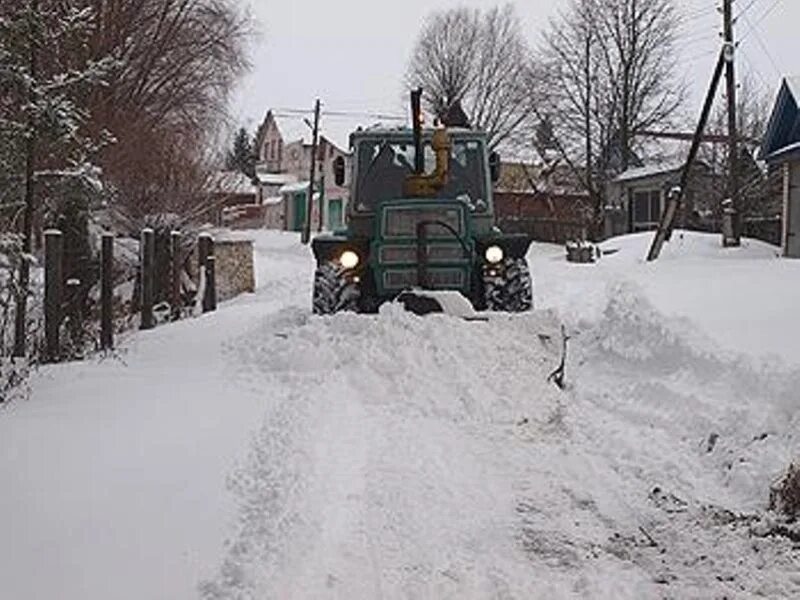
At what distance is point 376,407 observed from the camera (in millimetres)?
7391

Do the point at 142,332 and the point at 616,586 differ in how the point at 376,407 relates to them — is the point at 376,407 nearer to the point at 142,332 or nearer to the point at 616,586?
the point at 616,586

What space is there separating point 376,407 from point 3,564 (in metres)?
3.59

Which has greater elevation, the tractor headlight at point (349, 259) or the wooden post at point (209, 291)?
the tractor headlight at point (349, 259)

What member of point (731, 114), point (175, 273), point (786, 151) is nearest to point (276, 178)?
point (731, 114)

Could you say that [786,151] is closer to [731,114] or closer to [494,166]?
[731,114]

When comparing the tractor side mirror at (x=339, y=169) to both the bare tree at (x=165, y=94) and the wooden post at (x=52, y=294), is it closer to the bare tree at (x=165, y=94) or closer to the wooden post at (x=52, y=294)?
the wooden post at (x=52, y=294)

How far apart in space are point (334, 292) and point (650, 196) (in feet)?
105

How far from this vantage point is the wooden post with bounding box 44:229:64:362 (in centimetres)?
958

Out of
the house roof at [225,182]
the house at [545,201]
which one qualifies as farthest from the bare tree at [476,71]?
the house roof at [225,182]

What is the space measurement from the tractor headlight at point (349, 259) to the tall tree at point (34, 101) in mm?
2591

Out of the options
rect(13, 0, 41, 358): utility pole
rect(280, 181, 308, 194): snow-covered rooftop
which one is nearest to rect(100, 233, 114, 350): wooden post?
rect(13, 0, 41, 358): utility pole

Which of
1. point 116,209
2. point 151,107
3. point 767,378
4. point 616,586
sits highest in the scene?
point 151,107

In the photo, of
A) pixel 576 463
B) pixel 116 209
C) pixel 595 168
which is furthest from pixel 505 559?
pixel 595 168

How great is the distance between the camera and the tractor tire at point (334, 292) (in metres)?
10.3
